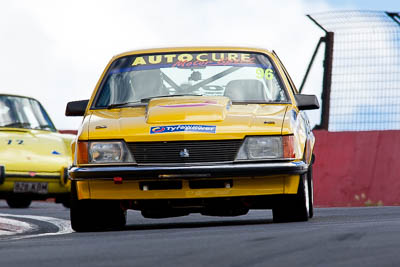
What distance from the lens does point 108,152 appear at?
8.21 m

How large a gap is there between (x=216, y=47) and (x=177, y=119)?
1.56 metres

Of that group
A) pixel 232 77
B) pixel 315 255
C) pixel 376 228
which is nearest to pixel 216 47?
pixel 232 77

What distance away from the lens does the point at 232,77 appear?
30.3ft

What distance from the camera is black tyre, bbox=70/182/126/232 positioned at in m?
8.48

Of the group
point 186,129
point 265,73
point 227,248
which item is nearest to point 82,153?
point 186,129

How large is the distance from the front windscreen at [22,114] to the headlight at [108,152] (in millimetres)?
5776

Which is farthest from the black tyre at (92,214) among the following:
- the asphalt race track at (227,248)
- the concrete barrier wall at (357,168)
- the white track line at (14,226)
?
the concrete barrier wall at (357,168)

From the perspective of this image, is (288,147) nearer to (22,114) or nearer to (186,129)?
(186,129)

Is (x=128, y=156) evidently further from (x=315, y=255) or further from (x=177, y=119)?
(x=315, y=255)

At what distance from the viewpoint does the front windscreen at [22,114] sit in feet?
45.8

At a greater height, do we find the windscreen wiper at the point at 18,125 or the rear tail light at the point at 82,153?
the rear tail light at the point at 82,153

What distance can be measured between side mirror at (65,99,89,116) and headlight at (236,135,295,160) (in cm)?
177

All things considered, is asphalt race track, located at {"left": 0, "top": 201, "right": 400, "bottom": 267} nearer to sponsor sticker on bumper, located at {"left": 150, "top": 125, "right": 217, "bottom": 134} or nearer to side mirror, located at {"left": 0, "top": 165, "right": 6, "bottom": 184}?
sponsor sticker on bumper, located at {"left": 150, "top": 125, "right": 217, "bottom": 134}

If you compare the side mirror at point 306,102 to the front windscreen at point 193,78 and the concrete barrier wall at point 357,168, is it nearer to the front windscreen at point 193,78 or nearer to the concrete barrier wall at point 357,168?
the front windscreen at point 193,78
